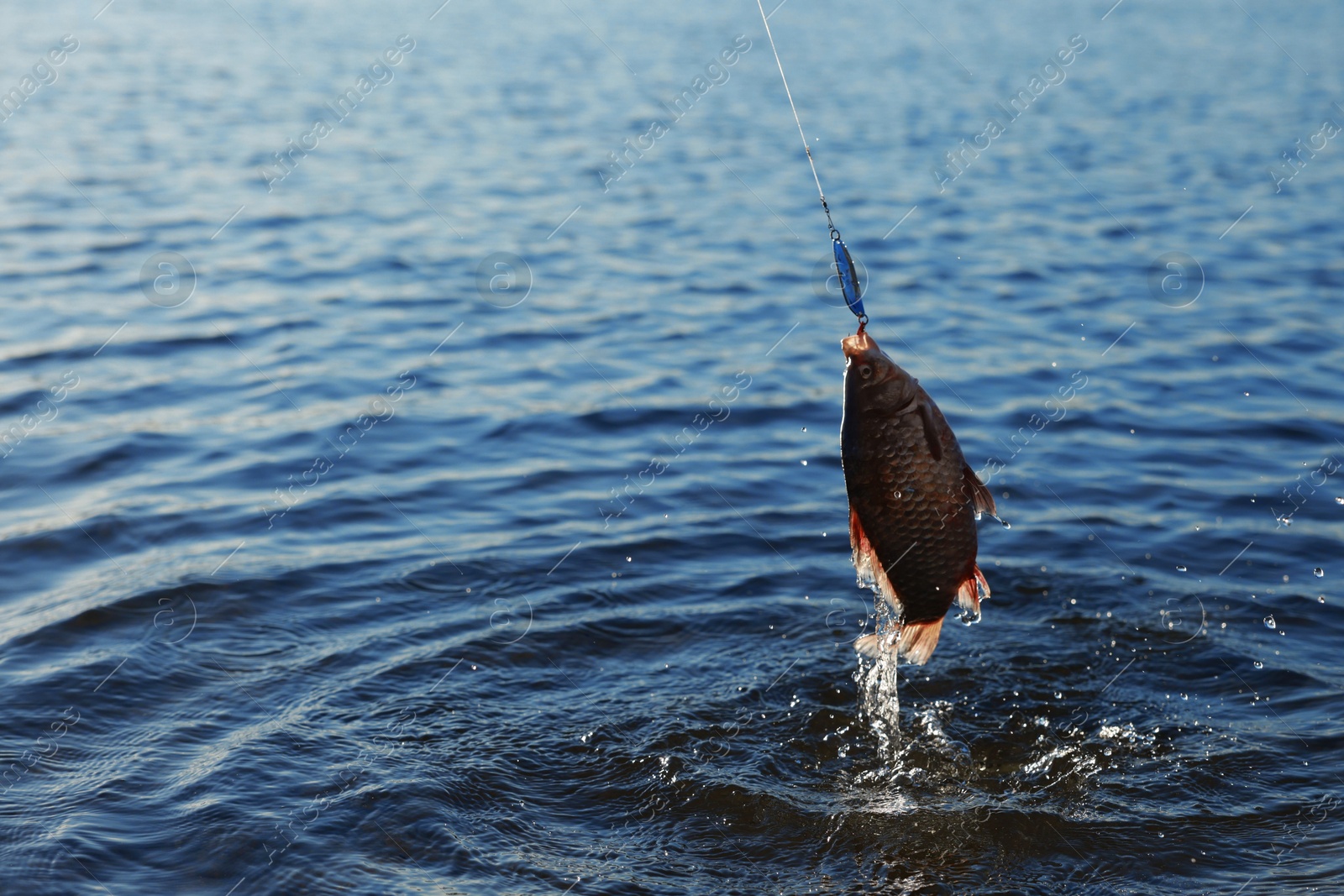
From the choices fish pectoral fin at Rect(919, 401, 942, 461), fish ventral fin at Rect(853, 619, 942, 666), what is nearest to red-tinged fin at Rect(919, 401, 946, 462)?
fish pectoral fin at Rect(919, 401, 942, 461)

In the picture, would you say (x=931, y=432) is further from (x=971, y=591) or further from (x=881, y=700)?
(x=881, y=700)

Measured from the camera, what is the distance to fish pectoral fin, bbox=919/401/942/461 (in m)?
4.60

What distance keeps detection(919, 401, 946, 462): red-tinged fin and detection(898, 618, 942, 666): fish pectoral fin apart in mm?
887

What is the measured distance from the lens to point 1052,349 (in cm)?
1155

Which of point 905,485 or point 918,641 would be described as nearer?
point 905,485

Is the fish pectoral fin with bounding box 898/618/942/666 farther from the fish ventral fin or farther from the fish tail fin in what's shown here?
the fish tail fin

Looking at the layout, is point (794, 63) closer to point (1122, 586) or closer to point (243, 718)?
point (1122, 586)

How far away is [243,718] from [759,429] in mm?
4930

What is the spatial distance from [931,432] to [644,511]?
4388 mm

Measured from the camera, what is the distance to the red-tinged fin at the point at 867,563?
4.88 meters

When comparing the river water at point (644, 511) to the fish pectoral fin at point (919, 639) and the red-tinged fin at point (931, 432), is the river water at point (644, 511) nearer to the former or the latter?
the fish pectoral fin at point (919, 639)

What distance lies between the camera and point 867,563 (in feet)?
16.7

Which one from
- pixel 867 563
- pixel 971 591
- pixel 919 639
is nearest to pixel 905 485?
pixel 867 563

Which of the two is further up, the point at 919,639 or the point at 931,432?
the point at 931,432
